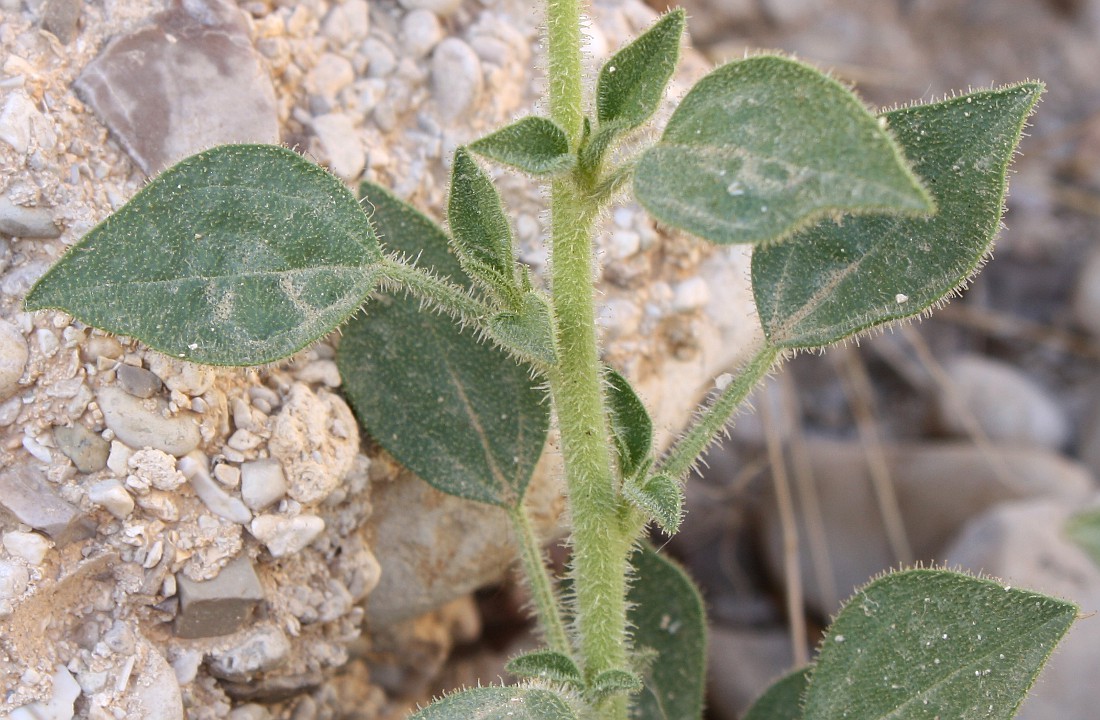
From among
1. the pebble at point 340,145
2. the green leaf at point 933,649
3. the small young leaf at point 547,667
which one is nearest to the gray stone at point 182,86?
the pebble at point 340,145

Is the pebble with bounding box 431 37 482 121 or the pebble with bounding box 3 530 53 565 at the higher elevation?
the pebble with bounding box 431 37 482 121

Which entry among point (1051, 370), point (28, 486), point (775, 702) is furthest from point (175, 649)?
point (1051, 370)

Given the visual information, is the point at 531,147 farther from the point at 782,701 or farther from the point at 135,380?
the point at 782,701

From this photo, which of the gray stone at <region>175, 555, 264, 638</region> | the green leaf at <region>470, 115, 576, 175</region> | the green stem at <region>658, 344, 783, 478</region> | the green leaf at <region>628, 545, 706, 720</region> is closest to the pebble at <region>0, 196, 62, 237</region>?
the gray stone at <region>175, 555, 264, 638</region>

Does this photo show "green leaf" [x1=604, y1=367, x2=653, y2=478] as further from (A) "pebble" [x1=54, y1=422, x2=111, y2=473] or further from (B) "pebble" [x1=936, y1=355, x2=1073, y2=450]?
(B) "pebble" [x1=936, y1=355, x2=1073, y2=450]

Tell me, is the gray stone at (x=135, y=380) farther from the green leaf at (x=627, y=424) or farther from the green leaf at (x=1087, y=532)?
the green leaf at (x=1087, y=532)

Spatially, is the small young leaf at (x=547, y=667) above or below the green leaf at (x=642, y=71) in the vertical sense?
below

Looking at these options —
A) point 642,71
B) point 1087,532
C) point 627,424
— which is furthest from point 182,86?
point 1087,532
